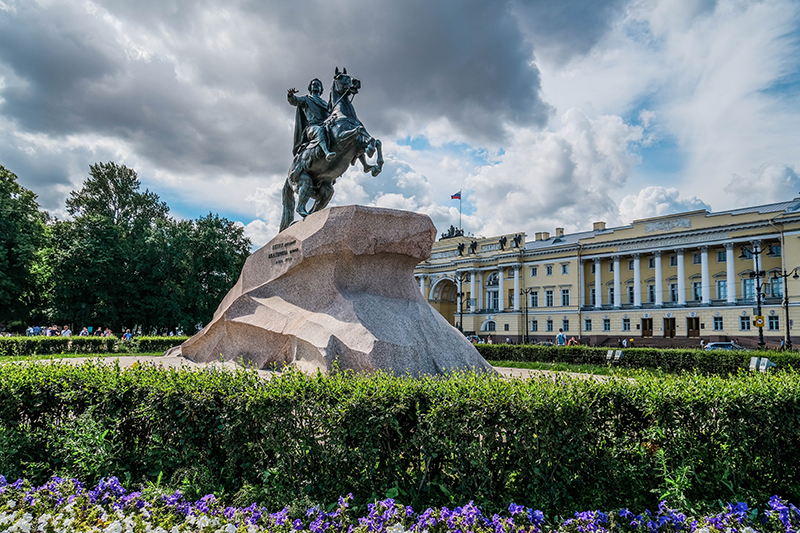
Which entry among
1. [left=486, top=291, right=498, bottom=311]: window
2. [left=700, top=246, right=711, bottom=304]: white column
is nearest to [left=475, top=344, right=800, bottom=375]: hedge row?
[left=700, top=246, right=711, bottom=304]: white column

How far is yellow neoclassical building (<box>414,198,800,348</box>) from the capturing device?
155ft

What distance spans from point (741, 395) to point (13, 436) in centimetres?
647

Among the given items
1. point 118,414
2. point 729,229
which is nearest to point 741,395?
point 118,414

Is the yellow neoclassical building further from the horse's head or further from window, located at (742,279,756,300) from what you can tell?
the horse's head

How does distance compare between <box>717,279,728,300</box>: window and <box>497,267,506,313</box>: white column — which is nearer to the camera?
<box>717,279,728,300</box>: window

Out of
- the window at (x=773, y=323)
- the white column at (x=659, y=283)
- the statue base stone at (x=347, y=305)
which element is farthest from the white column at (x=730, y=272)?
the statue base stone at (x=347, y=305)

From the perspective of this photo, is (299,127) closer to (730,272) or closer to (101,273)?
(101,273)

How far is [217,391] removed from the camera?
4.35 meters

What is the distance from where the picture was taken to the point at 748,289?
1929 inches

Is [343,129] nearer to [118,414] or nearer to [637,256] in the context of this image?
[118,414]

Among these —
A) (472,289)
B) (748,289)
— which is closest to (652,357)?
(748,289)

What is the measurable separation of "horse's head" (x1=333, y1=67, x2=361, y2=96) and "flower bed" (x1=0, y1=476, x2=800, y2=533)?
29.2 feet

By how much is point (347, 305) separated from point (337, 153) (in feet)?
12.8

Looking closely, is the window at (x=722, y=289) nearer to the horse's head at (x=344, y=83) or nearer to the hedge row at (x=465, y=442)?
the horse's head at (x=344, y=83)
